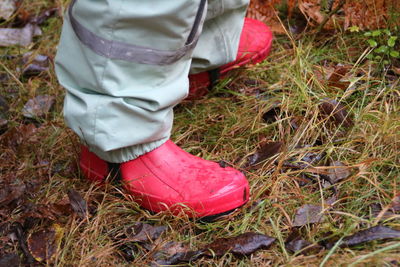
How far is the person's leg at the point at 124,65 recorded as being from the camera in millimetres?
1280

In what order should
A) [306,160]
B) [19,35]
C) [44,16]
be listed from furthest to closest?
[44,16] < [19,35] < [306,160]

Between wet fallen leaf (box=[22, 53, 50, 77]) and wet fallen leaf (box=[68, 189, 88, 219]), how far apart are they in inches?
34.4

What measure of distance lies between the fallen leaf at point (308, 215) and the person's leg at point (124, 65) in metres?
0.44

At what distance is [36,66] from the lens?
2234 mm

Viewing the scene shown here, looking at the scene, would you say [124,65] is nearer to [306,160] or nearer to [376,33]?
[306,160]

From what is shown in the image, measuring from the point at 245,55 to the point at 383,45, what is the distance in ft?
1.68

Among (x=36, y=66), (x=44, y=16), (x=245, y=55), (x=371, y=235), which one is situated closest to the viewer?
(x=371, y=235)

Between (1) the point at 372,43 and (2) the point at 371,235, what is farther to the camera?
(1) the point at 372,43

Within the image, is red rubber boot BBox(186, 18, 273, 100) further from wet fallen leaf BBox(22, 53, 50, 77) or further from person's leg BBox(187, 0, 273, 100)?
wet fallen leaf BBox(22, 53, 50, 77)

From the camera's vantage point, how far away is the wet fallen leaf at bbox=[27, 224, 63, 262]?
1.37 meters

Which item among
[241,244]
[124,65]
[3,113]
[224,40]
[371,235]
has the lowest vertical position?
[3,113]

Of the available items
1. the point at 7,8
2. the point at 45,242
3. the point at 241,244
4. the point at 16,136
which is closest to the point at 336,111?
the point at 241,244

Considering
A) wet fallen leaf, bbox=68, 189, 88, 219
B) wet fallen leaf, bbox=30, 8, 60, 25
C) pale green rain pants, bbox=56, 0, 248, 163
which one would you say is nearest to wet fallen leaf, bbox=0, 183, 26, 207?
wet fallen leaf, bbox=68, 189, 88, 219

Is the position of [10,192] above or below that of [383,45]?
below
